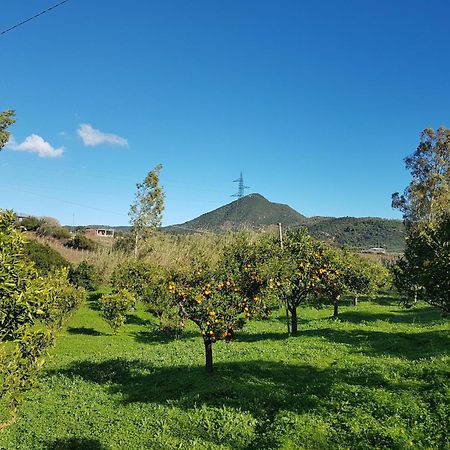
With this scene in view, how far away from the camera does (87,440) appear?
35.7 ft

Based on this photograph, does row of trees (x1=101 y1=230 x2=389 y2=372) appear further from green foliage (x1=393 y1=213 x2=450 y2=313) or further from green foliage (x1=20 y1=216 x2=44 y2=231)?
green foliage (x1=20 y1=216 x2=44 y2=231)

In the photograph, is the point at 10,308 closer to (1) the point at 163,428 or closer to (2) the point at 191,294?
(1) the point at 163,428

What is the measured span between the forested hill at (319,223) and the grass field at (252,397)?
302ft

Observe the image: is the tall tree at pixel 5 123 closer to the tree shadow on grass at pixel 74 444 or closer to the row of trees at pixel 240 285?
the row of trees at pixel 240 285

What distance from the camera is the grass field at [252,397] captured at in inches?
400

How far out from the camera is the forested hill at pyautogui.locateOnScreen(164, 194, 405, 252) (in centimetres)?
13125

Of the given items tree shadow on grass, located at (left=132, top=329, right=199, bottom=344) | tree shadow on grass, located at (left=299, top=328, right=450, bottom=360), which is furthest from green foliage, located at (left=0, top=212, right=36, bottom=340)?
tree shadow on grass, located at (left=132, top=329, right=199, bottom=344)

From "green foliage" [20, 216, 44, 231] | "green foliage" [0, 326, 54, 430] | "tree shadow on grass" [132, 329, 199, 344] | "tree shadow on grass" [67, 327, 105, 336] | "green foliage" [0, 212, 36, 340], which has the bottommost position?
"tree shadow on grass" [132, 329, 199, 344]

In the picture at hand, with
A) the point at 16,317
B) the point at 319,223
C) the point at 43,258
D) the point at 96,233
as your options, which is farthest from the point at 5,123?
the point at 319,223

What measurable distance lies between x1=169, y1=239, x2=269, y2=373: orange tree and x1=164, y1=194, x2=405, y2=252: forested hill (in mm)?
95523

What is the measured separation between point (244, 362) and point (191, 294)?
5215 millimetres

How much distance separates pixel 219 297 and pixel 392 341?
11102 mm

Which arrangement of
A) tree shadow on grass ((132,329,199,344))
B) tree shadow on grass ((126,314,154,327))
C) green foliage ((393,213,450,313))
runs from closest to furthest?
green foliage ((393,213,450,313)) < tree shadow on grass ((132,329,199,344)) < tree shadow on grass ((126,314,154,327))

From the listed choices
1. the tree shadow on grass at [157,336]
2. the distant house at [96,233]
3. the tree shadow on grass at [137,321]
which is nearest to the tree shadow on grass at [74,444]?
the tree shadow on grass at [157,336]
